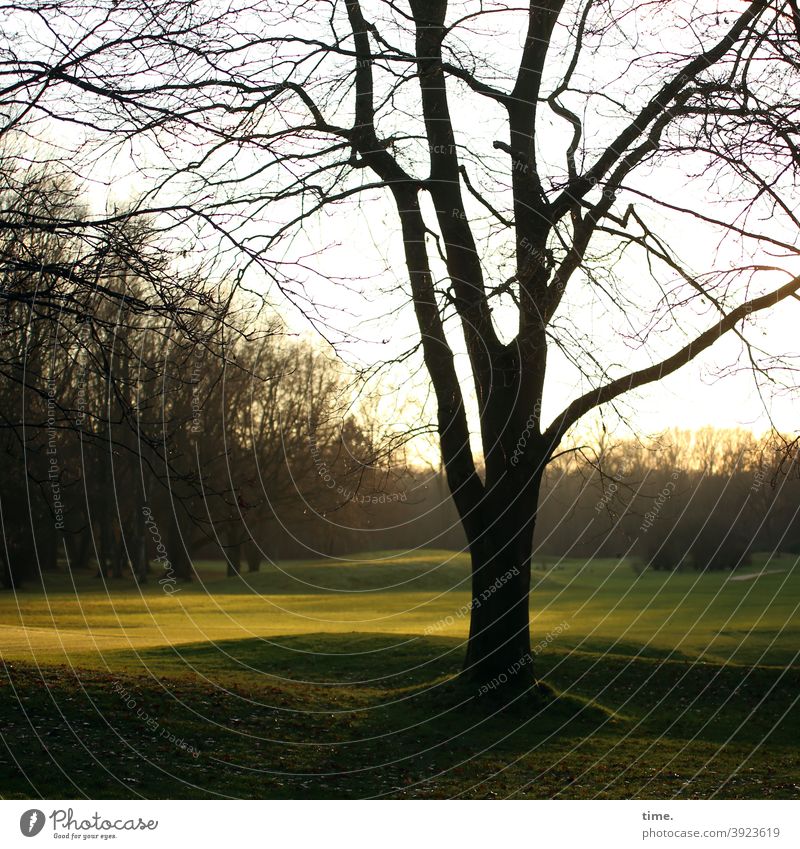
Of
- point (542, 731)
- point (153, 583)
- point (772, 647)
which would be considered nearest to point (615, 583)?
point (153, 583)

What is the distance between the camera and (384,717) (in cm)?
1447

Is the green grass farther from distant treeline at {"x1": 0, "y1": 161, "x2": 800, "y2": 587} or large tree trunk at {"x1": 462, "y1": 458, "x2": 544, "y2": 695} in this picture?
distant treeline at {"x1": 0, "y1": 161, "x2": 800, "y2": 587}

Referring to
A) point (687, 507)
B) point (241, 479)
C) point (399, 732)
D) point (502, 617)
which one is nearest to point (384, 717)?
point (399, 732)

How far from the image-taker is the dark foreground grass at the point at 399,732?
10.7 m

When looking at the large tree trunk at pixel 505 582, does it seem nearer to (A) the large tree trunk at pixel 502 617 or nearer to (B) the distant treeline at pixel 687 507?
(A) the large tree trunk at pixel 502 617

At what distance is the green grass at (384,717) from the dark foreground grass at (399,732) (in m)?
0.04

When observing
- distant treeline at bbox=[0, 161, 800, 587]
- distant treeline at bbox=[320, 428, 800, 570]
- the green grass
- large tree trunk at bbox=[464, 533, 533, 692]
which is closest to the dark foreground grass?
the green grass

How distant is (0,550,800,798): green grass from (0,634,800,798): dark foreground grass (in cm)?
4

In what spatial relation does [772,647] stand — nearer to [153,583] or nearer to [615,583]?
[615,583]

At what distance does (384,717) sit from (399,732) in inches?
37.1

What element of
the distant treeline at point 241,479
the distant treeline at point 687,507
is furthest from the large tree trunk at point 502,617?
the distant treeline at point 241,479

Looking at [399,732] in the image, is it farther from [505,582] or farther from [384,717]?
[505,582]

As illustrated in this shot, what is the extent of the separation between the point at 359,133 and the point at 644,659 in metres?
11.4

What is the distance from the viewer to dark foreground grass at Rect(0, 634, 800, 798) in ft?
35.0
